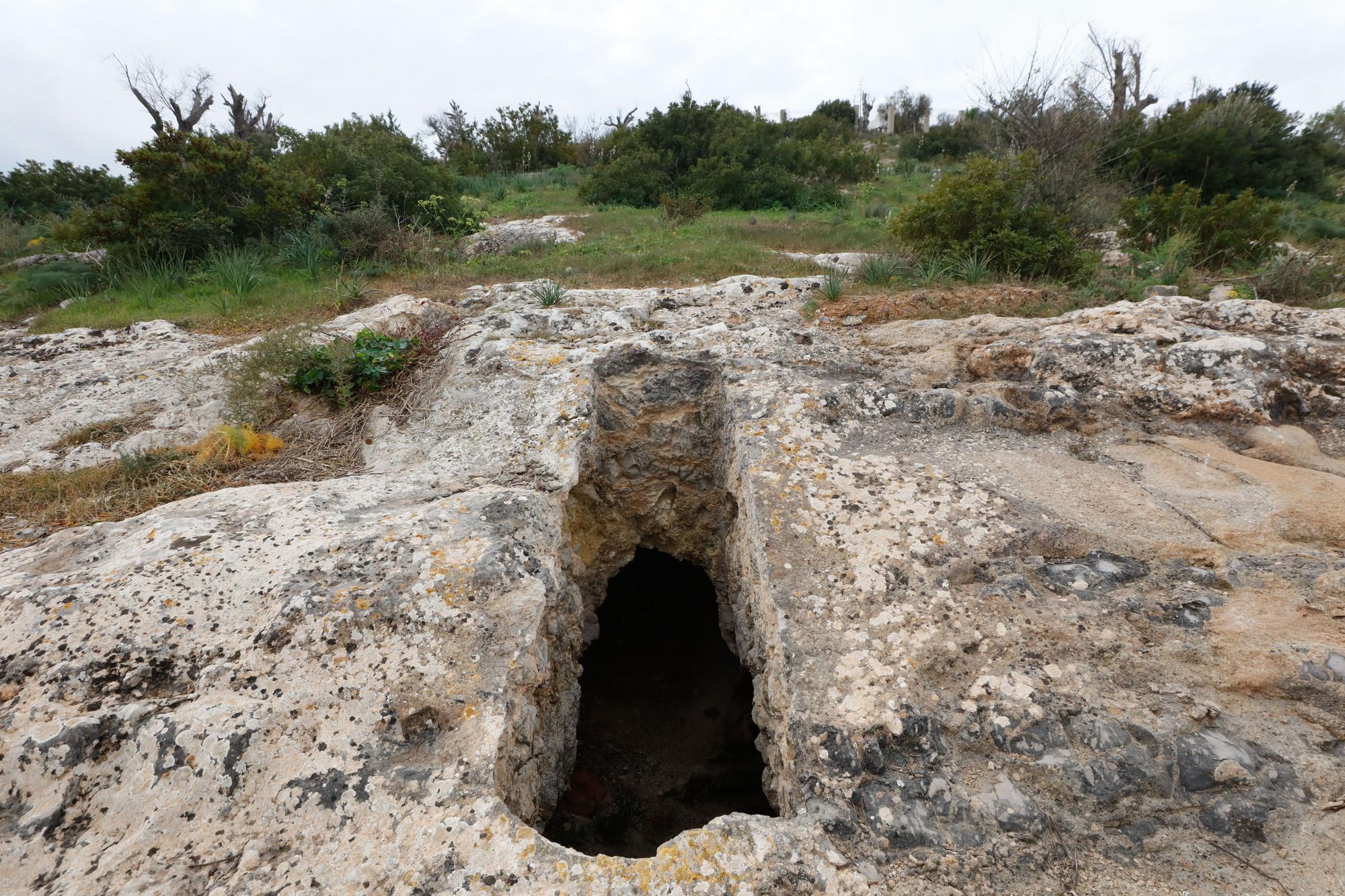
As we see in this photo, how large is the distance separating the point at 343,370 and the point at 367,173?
22.6 feet

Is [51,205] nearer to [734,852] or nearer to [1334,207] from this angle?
[734,852]

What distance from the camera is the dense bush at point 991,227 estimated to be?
21.4 ft

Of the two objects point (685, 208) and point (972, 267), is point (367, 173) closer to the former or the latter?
point (685, 208)

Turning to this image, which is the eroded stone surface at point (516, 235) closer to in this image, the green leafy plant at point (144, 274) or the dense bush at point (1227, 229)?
the green leafy plant at point (144, 274)

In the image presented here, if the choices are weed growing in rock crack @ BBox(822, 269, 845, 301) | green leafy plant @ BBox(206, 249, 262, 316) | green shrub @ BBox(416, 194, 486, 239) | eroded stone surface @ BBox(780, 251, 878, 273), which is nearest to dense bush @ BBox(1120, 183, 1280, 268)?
eroded stone surface @ BBox(780, 251, 878, 273)

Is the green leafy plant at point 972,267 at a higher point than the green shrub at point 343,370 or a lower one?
higher

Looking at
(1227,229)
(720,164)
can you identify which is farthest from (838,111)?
(1227,229)

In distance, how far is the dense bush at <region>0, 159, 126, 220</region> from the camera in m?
14.1

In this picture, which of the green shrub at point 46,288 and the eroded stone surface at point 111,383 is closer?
the eroded stone surface at point 111,383

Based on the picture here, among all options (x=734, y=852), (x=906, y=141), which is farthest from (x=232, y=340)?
(x=906, y=141)

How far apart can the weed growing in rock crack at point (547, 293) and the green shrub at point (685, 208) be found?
238 inches

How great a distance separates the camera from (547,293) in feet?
19.1

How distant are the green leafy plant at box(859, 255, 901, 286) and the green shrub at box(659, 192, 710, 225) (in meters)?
5.77

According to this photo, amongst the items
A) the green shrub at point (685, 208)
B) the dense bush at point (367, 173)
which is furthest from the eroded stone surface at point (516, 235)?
the green shrub at point (685, 208)
